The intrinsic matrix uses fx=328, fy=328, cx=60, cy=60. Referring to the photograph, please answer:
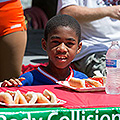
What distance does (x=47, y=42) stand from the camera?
8.47 ft

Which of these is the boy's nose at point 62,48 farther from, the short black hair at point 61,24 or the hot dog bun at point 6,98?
the hot dog bun at point 6,98

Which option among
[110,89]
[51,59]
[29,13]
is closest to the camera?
[110,89]

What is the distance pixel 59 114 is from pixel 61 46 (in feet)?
3.03

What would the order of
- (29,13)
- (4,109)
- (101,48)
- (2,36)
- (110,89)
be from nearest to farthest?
(4,109) < (110,89) < (2,36) < (101,48) < (29,13)

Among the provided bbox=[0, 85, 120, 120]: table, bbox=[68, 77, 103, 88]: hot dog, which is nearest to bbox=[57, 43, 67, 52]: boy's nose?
bbox=[68, 77, 103, 88]: hot dog

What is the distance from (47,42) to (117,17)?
98 centimetres

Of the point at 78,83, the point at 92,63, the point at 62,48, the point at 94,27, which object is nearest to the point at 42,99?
the point at 78,83

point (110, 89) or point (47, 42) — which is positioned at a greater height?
point (47, 42)

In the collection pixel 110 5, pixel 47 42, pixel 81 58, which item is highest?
pixel 110 5

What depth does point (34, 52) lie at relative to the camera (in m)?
6.46

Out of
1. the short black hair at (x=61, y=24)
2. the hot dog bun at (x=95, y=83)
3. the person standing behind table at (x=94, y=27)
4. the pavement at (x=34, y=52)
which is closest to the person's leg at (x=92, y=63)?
the person standing behind table at (x=94, y=27)

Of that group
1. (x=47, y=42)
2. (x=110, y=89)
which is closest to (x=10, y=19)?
(x=47, y=42)

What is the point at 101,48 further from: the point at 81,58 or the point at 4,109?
the point at 4,109

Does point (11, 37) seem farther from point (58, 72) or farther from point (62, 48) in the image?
point (62, 48)
